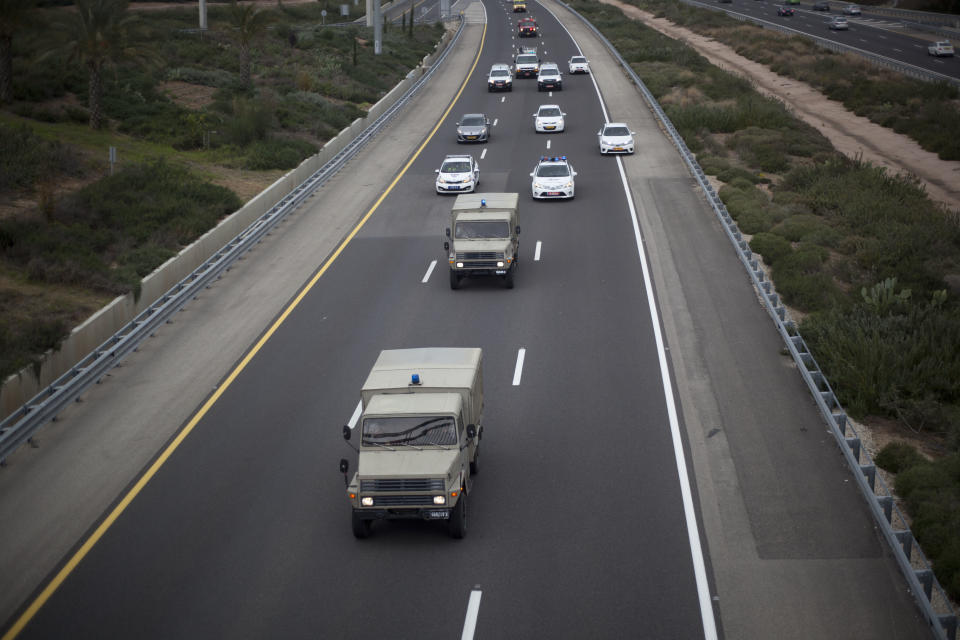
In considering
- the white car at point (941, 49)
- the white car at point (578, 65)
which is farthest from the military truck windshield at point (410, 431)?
the white car at point (941, 49)

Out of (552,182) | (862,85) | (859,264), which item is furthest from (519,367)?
(862,85)

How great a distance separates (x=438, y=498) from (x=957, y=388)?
11.7m

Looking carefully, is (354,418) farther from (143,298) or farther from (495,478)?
(143,298)

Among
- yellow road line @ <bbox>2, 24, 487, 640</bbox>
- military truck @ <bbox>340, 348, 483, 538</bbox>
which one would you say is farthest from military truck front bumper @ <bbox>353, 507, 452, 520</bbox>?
yellow road line @ <bbox>2, 24, 487, 640</bbox>

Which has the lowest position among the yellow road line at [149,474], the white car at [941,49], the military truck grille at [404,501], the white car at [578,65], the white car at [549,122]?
the yellow road line at [149,474]

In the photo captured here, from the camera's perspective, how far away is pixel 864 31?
3976 inches

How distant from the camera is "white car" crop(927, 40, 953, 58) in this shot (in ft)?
268

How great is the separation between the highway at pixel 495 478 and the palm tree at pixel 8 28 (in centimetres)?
1862

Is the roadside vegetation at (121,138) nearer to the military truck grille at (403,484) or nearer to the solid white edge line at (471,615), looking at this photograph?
the military truck grille at (403,484)

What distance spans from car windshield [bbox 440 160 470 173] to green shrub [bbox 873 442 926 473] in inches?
942

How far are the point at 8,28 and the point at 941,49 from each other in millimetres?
75472

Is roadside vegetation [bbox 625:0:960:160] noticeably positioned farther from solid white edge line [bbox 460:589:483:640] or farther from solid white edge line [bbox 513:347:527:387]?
solid white edge line [bbox 460:589:483:640]

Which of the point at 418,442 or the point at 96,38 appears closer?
the point at 418,442

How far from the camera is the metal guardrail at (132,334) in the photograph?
17.0m
